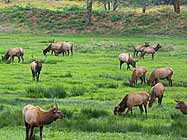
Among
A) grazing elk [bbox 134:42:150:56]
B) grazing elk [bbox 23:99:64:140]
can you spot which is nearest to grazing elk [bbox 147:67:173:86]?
grazing elk [bbox 23:99:64:140]

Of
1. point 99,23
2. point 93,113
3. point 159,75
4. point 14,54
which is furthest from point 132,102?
point 99,23

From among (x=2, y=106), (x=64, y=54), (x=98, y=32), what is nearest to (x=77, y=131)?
(x=2, y=106)

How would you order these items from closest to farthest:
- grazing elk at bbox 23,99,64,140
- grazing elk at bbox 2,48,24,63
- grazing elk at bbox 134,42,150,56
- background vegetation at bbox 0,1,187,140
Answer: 1. grazing elk at bbox 23,99,64,140
2. background vegetation at bbox 0,1,187,140
3. grazing elk at bbox 2,48,24,63
4. grazing elk at bbox 134,42,150,56

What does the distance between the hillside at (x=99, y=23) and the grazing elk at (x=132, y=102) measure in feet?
124

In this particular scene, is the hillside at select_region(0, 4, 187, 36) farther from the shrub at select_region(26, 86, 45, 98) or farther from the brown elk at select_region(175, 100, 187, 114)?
the brown elk at select_region(175, 100, 187, 114)

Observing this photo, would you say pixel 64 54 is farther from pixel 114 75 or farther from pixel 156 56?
pixel 114 75

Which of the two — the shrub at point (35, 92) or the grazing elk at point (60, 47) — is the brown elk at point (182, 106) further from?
the grazing elk at point (60, 47)

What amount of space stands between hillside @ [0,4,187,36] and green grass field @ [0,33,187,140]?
15547mm

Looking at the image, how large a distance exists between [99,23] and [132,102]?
4331 cm

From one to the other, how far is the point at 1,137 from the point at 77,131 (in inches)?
89.5

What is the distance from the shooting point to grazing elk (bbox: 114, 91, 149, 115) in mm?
19312

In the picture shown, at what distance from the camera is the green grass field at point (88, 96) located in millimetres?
16688

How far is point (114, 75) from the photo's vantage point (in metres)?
29.6

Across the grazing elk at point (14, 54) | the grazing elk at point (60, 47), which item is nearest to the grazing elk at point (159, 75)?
the grazing elk at point (14, 54)
